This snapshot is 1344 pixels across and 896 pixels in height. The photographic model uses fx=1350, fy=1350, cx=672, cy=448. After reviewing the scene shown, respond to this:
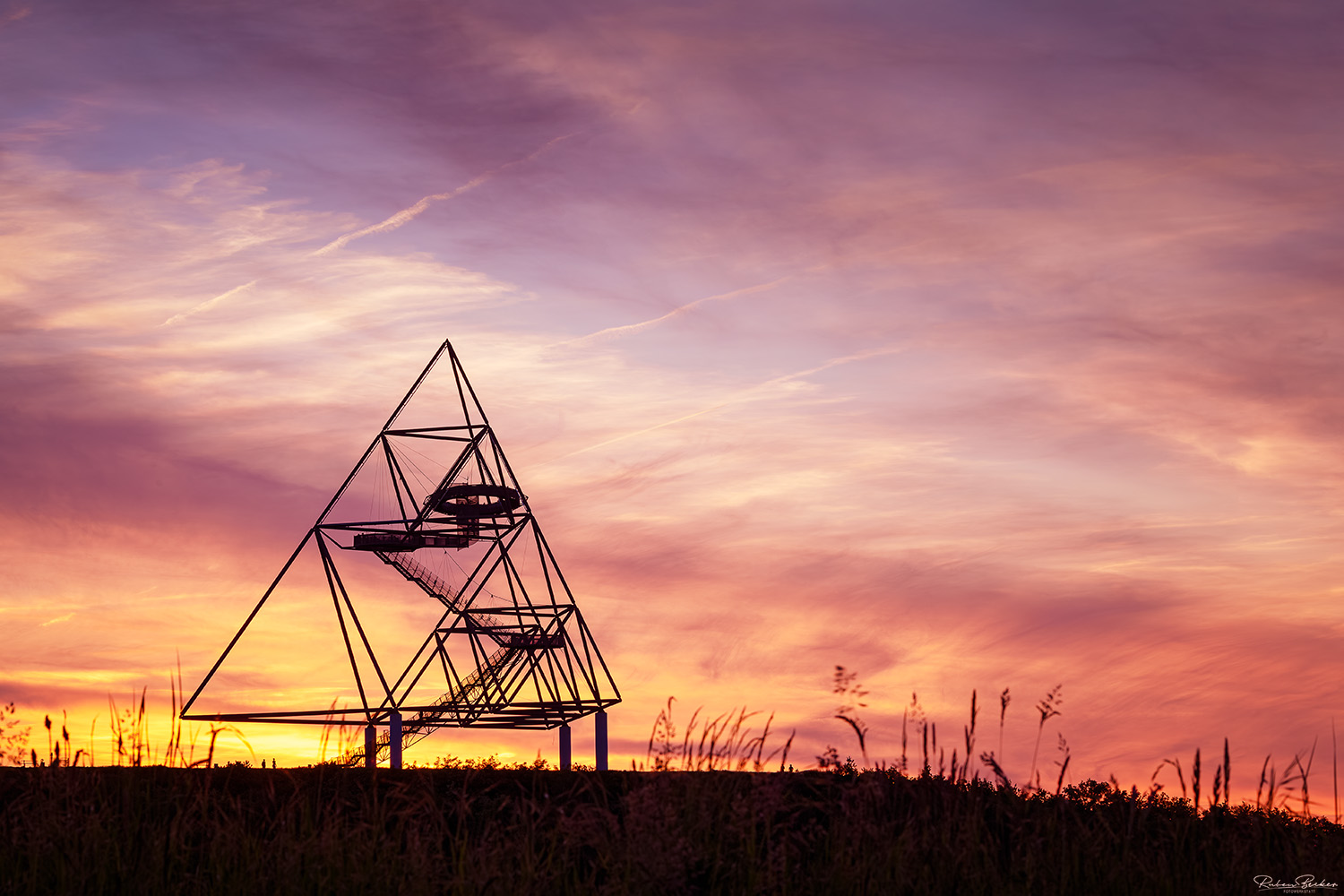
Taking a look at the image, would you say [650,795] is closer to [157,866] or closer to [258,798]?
[157,866]

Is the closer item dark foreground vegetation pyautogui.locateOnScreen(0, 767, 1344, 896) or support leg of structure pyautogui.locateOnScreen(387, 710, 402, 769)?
dark foreground vegetation pyautogui.locateOnScreen(0, 767, 1344, 896)

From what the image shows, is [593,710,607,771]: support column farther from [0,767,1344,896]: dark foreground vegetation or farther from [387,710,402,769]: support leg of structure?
[0,767,1344,896]: dark foreground vegetation

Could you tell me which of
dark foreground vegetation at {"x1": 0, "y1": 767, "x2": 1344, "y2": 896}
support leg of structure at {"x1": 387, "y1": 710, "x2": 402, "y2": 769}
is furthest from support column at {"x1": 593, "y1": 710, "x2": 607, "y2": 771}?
dark foreground vegetation at {"x1": 0, "y1": 767, "x2": 1344, "y2": 896}

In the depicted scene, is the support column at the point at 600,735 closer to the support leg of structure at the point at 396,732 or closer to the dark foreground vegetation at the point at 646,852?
the support leg of structure at the point at 396,732

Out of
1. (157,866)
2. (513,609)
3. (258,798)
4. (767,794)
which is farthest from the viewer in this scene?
(513,609)

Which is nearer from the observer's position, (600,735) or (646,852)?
(646,852)

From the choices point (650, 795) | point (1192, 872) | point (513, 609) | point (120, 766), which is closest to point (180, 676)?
point (120, 766)

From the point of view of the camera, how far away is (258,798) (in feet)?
48.6

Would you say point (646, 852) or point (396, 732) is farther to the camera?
point (396, 732)

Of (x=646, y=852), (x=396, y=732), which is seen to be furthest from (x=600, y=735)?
(x=646, y=852)

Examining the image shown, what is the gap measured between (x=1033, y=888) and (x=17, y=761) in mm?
8811

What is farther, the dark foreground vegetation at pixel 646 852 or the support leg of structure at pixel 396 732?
the support leg of structure at pixel 396 732

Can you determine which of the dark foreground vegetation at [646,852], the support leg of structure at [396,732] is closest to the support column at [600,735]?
the support leg of structure at [396,732]

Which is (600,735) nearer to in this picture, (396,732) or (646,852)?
(396,732)
